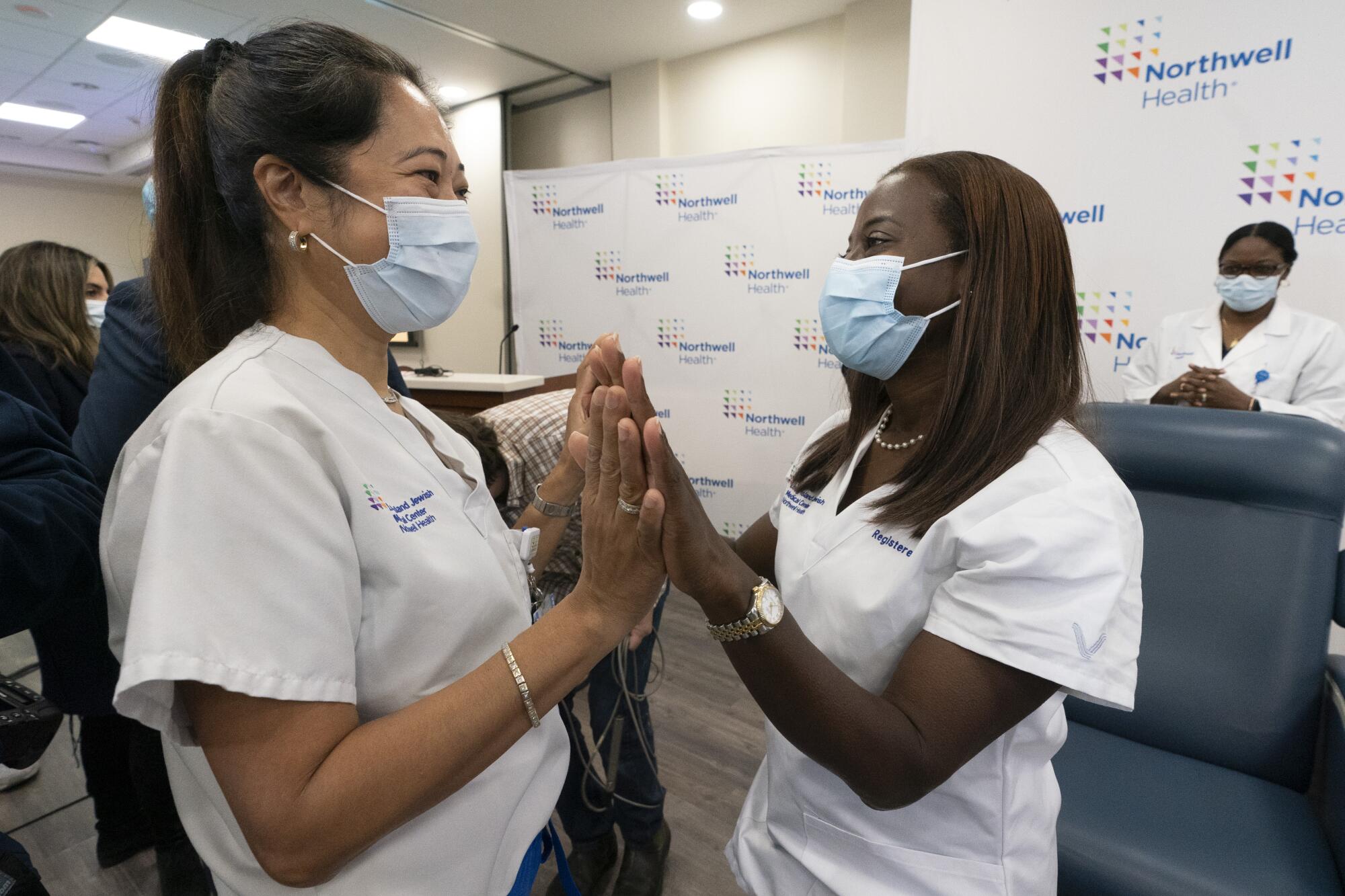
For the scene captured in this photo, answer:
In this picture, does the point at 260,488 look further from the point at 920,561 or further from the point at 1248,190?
the point at 1248,190

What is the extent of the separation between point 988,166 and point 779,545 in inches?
24.6

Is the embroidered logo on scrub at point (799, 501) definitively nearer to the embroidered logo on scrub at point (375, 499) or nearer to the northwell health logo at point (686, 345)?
the embroidered logo on scrub at point (375, 499)

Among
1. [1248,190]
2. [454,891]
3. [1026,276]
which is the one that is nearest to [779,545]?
[1026,276]

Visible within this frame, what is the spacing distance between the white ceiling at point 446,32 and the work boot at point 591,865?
385 centimetres

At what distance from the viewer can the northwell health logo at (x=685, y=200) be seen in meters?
3.74

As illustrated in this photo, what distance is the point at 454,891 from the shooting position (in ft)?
2.48

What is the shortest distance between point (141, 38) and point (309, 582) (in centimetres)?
528

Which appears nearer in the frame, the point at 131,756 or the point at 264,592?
the point at 264,592

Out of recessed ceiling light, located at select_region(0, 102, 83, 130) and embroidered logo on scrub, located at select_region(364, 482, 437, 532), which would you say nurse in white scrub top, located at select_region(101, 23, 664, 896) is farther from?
recessed ceiling light, located at select_region(0, 102, 83, 130)

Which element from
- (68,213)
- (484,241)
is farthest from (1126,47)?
(68,213)

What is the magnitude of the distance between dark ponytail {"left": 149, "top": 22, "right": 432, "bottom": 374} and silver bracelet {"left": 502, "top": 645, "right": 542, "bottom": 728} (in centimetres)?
50

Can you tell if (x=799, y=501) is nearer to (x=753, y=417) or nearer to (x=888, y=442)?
(x=888, y=442)

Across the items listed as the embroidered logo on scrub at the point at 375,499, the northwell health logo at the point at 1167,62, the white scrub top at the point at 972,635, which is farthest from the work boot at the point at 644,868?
the northwell health logo at the point at 1167,62

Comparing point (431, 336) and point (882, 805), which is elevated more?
point (431, 336)
